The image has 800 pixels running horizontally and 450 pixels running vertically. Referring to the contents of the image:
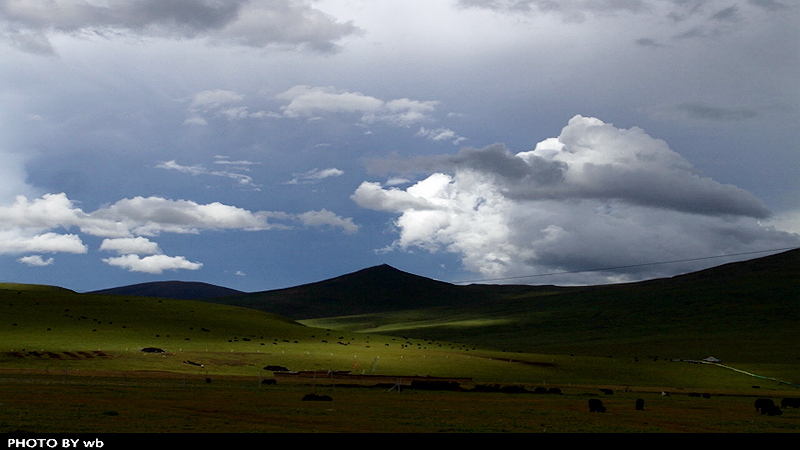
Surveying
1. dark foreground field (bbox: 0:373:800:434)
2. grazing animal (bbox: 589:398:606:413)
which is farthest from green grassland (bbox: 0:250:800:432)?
grazing animal (bbox: 589:398:606:413)

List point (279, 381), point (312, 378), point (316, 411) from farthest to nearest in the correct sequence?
point (312, 378)
point (279, 381)
point (316, 411)

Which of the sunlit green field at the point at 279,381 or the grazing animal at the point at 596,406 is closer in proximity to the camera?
the sunlit green field at the point at 279,381

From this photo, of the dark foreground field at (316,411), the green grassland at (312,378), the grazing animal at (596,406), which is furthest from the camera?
the grazing animal at (596,406)

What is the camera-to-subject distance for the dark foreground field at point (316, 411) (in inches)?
1282

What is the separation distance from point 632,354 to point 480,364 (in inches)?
2414

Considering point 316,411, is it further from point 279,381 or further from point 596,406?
point 279,381

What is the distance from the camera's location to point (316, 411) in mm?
41406

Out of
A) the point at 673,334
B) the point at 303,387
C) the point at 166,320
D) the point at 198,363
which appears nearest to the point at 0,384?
the point at 303,387

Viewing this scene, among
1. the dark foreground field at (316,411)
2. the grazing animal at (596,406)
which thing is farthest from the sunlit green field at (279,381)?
the grazing animal at (596,406)

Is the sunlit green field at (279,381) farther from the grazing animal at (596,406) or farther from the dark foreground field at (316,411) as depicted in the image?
the grazing animal at (596,406)

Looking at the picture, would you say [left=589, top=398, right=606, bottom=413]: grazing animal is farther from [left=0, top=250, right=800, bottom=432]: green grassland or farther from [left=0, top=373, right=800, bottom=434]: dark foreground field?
[left=0, top=250, right=800, bottom=432]: green grassland

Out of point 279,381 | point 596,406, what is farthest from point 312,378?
point 596,406

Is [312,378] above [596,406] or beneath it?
beneath

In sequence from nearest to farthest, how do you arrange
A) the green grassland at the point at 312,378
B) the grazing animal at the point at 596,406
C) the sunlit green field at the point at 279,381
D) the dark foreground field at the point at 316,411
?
the dark foreground field at the point at 316,411 < the sunlit green field at the point at 279,381 < the green grassland at the point at 312,378 < the grazing animal at the point at 596,406
